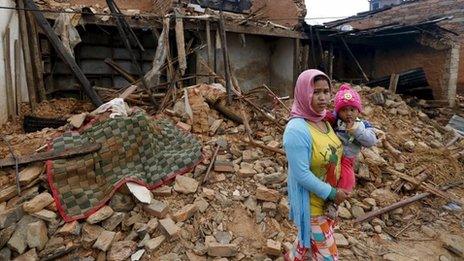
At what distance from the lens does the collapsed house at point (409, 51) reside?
380 inches

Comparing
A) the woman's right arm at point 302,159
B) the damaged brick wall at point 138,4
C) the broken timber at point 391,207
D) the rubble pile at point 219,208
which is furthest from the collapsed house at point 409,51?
the woman's right arm at point 302,159

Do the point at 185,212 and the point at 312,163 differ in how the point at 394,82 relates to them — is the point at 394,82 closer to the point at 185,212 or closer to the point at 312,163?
the point at 185,212

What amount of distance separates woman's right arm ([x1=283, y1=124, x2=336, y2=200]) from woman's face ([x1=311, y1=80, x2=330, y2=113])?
0.20m

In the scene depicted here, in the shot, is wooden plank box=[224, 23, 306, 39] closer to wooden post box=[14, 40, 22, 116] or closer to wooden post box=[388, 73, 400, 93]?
wooden post box=[388, 73, 400, 93]

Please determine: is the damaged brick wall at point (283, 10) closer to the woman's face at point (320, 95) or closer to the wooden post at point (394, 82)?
the wooden post at point (394, 82)

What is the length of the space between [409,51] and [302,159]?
1027 centimetres

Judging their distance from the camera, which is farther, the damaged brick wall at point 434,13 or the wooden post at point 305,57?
the damaged brick wall at point 434,13

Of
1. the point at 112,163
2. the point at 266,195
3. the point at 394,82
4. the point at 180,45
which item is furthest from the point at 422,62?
the point at 112,163

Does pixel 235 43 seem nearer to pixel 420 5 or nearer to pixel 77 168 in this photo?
pixel 77 168

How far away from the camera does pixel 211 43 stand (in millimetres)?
8531

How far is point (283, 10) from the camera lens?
1107 centimetres

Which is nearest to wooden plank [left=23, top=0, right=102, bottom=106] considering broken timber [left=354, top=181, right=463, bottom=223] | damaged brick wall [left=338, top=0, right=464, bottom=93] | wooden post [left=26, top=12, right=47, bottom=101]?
wooden post [left=26, top=12, right=47, bottom=101]

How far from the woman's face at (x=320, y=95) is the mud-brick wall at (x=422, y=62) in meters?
9.77

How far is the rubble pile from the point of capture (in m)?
3.56
